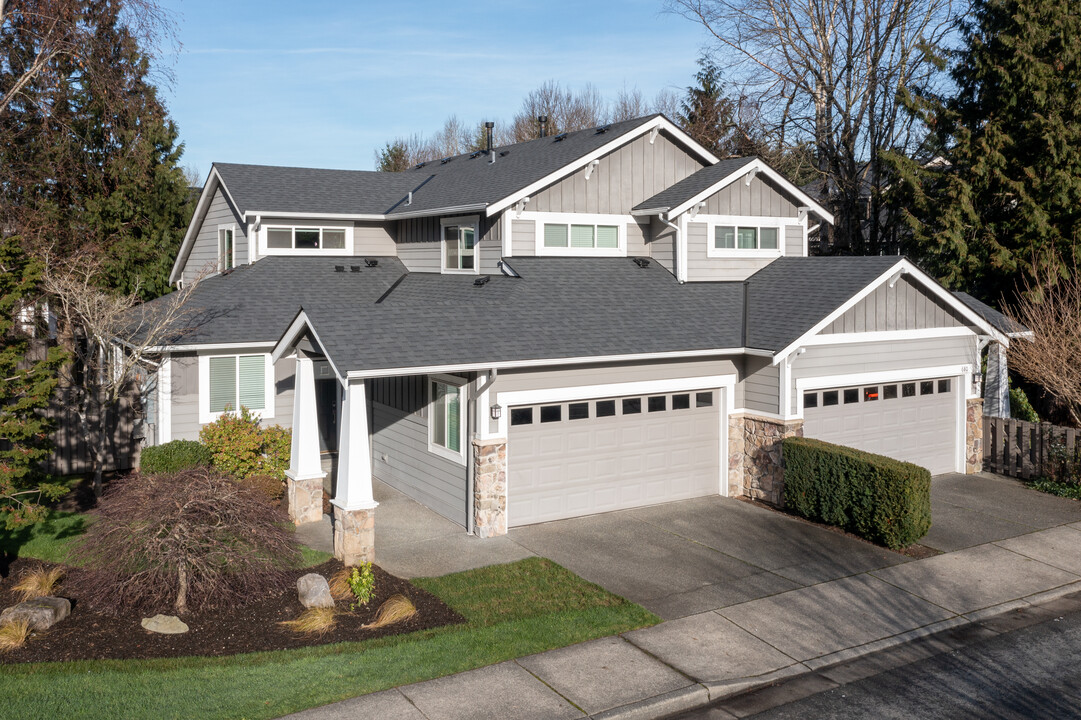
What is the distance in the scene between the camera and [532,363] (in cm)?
1379

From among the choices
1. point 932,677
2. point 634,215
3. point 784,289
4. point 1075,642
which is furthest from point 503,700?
point 634,215

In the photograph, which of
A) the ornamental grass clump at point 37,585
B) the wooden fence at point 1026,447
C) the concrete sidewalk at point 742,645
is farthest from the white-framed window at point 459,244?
the wooden fence at point 1026,447

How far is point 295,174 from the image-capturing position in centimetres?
2417

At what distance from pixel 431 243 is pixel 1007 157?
15.6 metres

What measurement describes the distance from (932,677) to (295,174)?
20.3 m

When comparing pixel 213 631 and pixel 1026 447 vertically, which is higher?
pixel 1026 447

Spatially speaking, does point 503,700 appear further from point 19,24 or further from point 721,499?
point 19,24

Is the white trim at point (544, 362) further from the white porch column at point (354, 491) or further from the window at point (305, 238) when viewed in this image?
the window at point (305, 238)

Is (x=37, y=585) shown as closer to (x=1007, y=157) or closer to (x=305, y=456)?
(x=305, y=456)

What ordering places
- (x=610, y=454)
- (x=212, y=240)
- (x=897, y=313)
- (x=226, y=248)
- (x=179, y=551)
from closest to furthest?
(x=179, y=551)
(x=610, y=454)
(x=897, y=313)
(x=226, y=248)
(x=212, y=240)

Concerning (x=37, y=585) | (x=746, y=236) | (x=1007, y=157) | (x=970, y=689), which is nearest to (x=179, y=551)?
(x=37, y=585)

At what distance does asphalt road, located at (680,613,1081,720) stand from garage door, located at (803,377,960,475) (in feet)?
21.7

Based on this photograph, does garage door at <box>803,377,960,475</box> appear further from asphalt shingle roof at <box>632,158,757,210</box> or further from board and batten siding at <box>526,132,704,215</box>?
board and batten siding at <box>526,132,704,215</box>

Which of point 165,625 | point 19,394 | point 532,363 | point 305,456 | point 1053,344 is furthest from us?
point 1053,344
